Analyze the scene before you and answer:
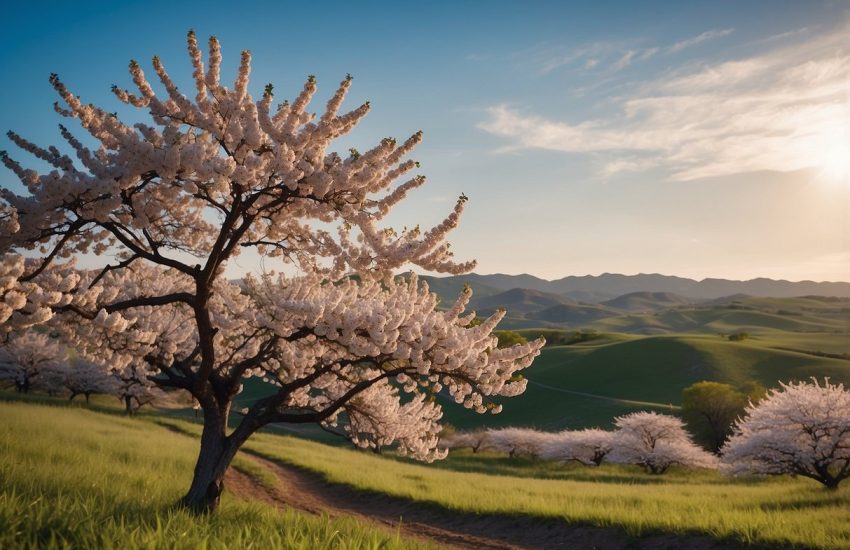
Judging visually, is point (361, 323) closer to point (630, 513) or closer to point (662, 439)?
point (630, 513)

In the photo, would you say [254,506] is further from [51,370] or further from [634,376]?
[634,376]

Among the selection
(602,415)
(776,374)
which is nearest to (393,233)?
(602,415)

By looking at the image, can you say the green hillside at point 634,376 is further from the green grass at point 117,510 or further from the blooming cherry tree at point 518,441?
the green grass at point 117,510

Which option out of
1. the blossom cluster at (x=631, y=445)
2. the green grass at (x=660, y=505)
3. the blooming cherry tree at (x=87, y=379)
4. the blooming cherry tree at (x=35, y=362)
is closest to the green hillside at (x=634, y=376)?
the blossom cluster at (x=631, y=445)

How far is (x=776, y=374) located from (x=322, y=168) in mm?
88413

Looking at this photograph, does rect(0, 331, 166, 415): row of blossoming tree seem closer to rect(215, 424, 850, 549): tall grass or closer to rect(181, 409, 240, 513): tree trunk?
rect(215, 424, 850, 549): tall grass

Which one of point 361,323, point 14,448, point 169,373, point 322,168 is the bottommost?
point 14,448

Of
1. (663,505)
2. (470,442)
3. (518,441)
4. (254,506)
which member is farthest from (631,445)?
(254,506)

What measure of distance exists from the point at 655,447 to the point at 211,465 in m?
36.9

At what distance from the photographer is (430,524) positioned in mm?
17688

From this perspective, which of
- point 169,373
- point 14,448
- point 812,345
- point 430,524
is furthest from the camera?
point 812,345

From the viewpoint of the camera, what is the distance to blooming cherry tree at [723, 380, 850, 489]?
2119 centimetres

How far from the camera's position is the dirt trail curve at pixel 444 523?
46.4ft

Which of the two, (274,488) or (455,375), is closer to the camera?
(455,375)
